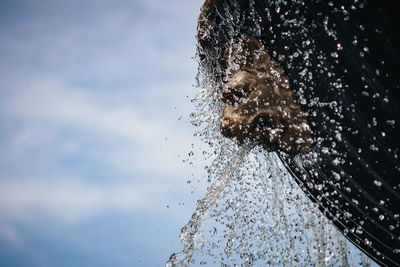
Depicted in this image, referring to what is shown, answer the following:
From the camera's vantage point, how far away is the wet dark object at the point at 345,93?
1791 mm

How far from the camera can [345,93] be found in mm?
1928

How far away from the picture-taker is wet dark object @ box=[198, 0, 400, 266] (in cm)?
179

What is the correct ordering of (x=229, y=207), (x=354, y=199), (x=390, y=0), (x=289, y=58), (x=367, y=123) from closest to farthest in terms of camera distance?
(x=390, y=0)
(x=367, y=123)
(x=354, y=199)
(x=289, y=58)
(x=229, y=207)

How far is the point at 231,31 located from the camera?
2.40m

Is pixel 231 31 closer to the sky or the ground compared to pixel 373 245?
closer to the sky

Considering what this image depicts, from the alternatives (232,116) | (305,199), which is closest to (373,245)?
(305,199)

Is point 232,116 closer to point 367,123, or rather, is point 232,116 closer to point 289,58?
point 289,58

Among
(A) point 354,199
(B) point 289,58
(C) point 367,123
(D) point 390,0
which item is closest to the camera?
(D) point 390,0

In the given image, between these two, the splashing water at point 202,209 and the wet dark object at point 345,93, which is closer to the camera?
the wet dark object at point 345,93

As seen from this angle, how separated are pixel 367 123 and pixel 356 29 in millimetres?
491

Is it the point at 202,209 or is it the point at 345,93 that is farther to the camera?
the point at 202,209

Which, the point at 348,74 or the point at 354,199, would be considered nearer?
the point at 348,74

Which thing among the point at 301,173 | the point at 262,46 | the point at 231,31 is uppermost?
the point at 231,31

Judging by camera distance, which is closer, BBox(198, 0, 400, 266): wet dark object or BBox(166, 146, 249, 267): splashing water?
BBox(198, 0, 400, 266): wet dark object
